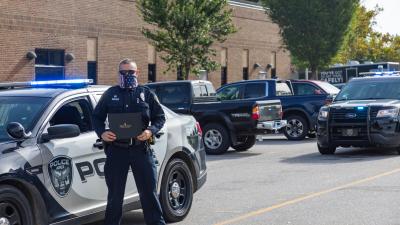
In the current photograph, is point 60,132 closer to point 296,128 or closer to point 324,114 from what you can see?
point 324,114

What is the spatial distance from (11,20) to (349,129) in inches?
629

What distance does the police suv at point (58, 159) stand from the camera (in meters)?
6.54

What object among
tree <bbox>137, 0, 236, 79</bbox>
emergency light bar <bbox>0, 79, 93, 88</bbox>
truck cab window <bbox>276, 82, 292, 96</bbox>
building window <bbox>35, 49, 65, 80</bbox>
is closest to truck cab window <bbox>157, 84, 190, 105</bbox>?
truck cab window <bbox>276, 82, 292, 96</bbox>

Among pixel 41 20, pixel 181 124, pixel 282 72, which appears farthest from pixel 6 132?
pixel 282 72

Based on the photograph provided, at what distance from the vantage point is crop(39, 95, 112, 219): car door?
6.87m

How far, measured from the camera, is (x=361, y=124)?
15.8 m

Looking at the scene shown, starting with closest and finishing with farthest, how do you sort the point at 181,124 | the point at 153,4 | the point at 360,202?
1. the point at 181,124
2. the point at 360,202
3. the point at 153,4

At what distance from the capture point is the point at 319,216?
8.80m

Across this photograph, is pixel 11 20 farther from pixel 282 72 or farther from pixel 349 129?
pixel 282 72

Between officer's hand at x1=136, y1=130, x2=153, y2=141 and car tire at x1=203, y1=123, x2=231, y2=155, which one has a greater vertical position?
officer's hand at x1=136, y1=130, x2=153, y2=141

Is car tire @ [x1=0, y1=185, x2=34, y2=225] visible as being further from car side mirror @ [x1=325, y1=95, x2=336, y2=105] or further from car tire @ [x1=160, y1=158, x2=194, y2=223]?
car side mirror @ [x1=325, y1=95, x2=336, y2=105]

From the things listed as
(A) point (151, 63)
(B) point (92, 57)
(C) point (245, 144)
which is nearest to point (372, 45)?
(A) point (151, 63)

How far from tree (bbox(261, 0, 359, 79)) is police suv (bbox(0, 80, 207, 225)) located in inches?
1093

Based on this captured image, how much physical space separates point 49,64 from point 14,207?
2420 centimetres
